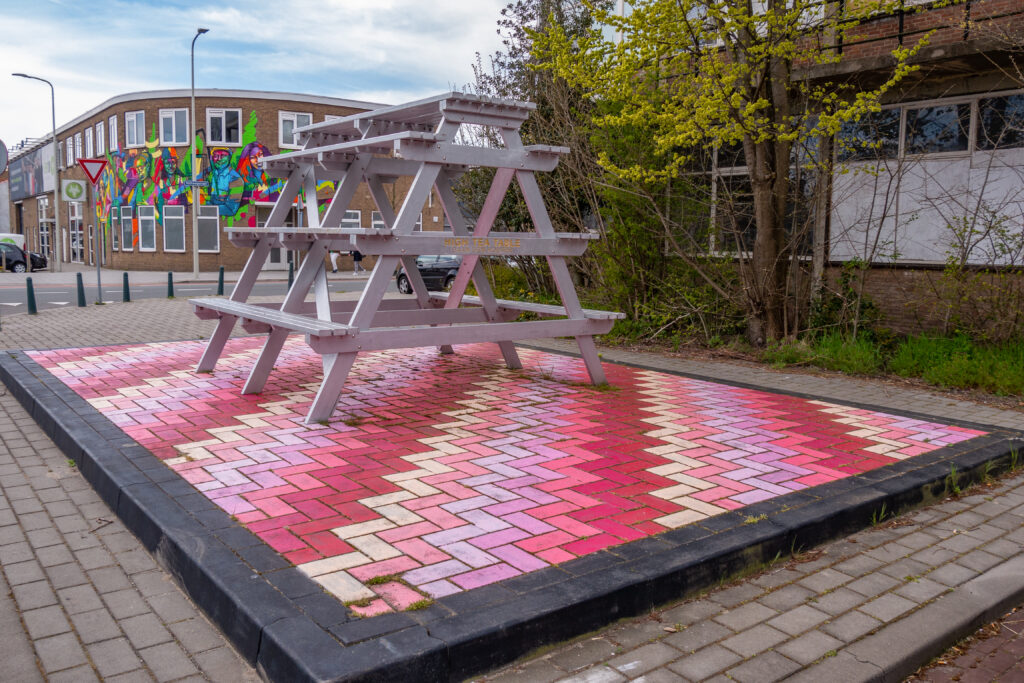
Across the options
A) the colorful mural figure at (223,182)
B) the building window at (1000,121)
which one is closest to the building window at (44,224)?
the colorful mural figure at (223,182)

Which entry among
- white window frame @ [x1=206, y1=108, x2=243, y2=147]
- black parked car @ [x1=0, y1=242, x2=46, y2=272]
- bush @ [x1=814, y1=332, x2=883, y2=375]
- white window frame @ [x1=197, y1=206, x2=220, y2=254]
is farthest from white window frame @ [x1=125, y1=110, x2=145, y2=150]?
bush @ [x1=814, y1=332, x2=883, y2=375]

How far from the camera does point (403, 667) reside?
2.45m

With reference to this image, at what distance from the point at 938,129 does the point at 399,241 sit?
7648mm

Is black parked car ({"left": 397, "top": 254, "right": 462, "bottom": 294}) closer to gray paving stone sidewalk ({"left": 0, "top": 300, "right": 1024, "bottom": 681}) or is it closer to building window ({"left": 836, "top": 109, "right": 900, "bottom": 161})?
building window ({"left": 836, "top": 109, "right": 900, "bottom": 161})

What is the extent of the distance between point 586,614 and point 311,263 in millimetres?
4216

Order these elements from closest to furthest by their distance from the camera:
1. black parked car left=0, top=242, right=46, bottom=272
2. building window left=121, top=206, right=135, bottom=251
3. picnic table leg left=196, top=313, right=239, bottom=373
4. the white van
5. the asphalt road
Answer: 1. picnic table leg left=196, top=313, right=239, bottom=373
2. the asphalt road
3. black parked car left=0, top=242, right=46, bottom=272
4. the white van
5. building window left=121, top=206, right=135, bottom=251

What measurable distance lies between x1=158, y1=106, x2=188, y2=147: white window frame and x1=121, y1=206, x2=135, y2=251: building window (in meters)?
4.65

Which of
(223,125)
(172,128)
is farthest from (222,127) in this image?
(172,128)

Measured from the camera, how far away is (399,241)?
5527 millimetres

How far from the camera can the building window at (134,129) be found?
39.2m

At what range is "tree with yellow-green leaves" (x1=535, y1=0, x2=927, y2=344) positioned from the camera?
26.8ft

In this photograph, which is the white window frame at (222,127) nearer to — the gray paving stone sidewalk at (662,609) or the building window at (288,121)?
the building window at (288,121)

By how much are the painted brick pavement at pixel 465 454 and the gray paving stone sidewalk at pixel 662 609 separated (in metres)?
0.46

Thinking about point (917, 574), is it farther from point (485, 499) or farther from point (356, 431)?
point (356, 431)
